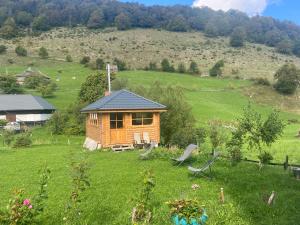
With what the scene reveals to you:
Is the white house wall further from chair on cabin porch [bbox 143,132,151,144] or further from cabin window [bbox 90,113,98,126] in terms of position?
chair on cabin porch [bbox 143,132,151,144]

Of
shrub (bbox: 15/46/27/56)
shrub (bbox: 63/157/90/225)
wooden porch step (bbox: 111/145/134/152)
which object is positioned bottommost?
wooden porch step (bbox: 111/145/134/152)

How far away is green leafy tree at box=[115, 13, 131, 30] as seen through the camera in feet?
498

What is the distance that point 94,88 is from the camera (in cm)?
4666

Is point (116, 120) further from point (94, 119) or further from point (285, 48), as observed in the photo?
point (285, 48)

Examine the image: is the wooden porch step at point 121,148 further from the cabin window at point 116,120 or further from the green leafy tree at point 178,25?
the green leafy tree at point 178,25

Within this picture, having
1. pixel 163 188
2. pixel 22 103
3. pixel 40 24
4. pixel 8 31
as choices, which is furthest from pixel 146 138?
pixel 40 24

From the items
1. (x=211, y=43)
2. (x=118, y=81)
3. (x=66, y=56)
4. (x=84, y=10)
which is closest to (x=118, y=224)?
(x=118, y=81)

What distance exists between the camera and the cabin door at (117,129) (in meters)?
24.8

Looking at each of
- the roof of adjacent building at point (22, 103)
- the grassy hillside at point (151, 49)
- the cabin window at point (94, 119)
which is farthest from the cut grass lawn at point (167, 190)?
the grassy hillside at point (151, 49)

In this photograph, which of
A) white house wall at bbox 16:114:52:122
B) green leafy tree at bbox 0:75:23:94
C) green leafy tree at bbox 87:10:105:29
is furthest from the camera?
green leafy tree at bbox 87:10:105:29

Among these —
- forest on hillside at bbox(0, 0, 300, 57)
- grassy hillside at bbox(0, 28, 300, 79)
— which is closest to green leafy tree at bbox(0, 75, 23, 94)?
grassy hillside at bbox(0, 28, 300, 79)

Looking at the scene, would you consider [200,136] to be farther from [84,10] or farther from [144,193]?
[84,10]

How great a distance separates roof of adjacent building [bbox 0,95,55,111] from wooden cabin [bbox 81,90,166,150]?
29.5m

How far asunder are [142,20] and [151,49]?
50320 mm
